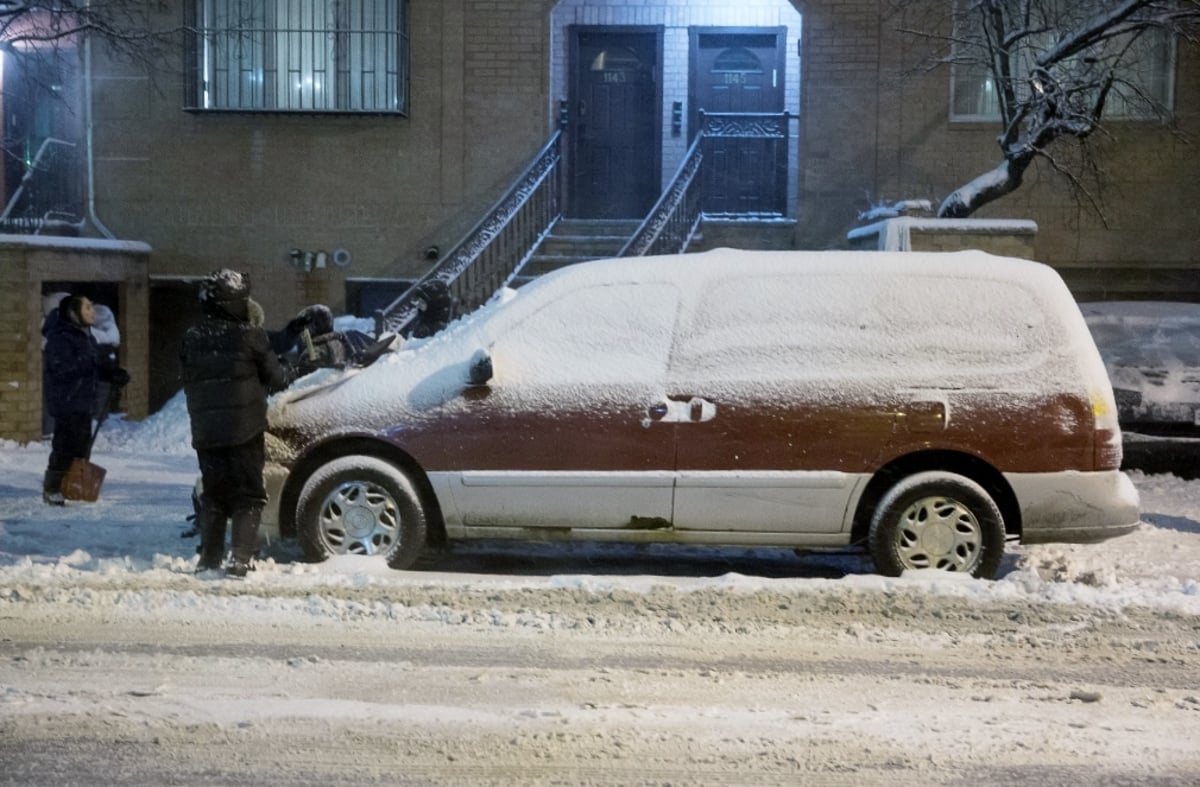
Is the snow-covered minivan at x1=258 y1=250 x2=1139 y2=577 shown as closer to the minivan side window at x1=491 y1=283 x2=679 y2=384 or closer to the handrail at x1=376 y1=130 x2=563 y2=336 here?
the minivan side window at x1=491 y1=283 x2=679 y2=384

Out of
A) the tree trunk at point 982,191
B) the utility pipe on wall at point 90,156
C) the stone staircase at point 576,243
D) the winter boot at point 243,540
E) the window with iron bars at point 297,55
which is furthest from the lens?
the window with iron bars at point 297,55

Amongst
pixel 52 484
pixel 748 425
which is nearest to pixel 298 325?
pixel 52 484

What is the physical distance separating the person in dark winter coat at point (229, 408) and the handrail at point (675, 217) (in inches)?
267

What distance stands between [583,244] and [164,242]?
16.7 feet

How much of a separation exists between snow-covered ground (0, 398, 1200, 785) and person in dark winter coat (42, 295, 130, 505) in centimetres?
144

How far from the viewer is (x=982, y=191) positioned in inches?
527

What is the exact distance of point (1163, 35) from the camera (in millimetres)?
15234

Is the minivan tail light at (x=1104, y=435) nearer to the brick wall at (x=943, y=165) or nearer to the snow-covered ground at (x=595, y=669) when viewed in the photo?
the snow-covered ground at (x=595, y=669)

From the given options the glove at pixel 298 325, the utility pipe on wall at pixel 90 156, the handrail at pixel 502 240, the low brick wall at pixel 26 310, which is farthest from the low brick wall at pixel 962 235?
the utility pipe on wall at pixel 90 156

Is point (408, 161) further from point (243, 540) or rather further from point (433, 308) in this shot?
point (243, 540)

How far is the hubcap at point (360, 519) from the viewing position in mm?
7395

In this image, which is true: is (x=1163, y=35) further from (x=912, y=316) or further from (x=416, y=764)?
(x=416, y=764)

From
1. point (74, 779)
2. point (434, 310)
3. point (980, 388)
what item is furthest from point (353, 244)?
point (74, 779)

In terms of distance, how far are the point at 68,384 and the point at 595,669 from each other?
5.71 m
